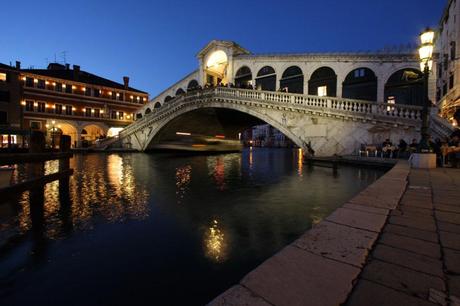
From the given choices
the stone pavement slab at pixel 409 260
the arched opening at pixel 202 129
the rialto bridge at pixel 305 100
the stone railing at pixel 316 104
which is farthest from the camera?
the arched opening at pixel 202 129

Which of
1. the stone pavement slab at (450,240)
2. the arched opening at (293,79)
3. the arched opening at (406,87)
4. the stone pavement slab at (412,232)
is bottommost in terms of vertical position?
the stone pavement slab at (450,240)

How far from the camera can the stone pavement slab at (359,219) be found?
9.52 feet

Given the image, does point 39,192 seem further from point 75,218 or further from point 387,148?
point 387,148

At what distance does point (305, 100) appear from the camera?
59.0ft

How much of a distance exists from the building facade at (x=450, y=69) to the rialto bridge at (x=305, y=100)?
53.2 inches

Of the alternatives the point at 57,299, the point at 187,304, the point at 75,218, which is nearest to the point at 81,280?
the point at 57,299

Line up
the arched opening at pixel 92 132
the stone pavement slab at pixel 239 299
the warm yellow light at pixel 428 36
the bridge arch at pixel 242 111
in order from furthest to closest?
the arched opening at pixel 92 132 < the bridge arch at pixel 242 111 < the warm yellow light at pixel 428 36 < the stone pavement slab at pixel 239 299

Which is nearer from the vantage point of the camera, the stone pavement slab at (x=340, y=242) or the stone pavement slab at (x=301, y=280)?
the stone pavement slab at (x=301, y=280)

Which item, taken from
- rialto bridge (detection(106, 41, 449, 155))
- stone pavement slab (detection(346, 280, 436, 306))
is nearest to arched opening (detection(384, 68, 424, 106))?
rialto bridge (detection(106, 41, 449, 155))

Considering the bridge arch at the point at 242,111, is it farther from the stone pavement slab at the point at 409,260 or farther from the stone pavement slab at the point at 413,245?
the stone pavement slab at the point at 409,260

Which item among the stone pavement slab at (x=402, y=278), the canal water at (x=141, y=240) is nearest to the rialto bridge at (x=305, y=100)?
the canal water at (x=141, y=240)

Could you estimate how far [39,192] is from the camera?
7.10 metres

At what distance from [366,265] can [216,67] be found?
32.6m

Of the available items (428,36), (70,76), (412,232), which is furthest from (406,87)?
(70,76)
